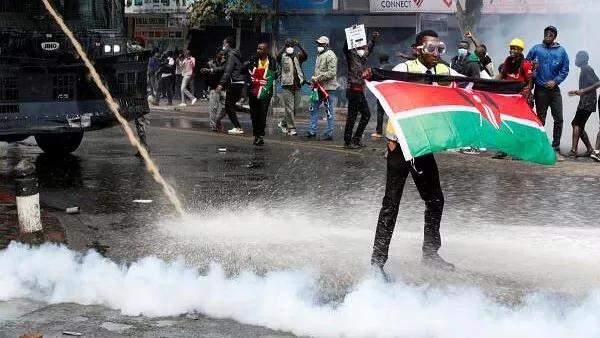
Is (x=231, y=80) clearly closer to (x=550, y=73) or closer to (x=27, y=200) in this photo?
(x=550, y=73)

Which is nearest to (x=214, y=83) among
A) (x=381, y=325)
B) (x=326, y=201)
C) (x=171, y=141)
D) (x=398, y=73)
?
(x=171, y=141)

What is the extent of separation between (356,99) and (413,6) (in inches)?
452

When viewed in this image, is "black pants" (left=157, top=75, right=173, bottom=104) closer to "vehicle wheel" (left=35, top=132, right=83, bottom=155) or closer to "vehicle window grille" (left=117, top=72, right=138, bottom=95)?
"vehicle wheel" (left=35, top=132, right=83, bottom=155)

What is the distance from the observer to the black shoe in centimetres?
642

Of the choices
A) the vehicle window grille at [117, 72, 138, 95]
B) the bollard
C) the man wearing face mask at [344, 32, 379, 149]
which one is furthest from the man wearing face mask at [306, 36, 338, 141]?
the bollard

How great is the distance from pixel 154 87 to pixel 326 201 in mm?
18956

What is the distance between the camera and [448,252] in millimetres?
7098

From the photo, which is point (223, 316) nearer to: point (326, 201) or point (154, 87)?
point (326, 201)

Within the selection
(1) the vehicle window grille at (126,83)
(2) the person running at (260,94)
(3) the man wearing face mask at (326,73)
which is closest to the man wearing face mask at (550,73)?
(3) the man wearing face mask at (326,73)

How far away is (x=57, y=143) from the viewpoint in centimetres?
1307

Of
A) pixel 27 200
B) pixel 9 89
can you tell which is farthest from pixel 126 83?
pixel 27 200

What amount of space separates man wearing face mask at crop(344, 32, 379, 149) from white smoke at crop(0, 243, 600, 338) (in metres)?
7.90

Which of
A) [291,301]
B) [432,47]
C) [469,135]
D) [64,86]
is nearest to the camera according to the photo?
[291,301]

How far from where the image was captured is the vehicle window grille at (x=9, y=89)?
32.8 ft
